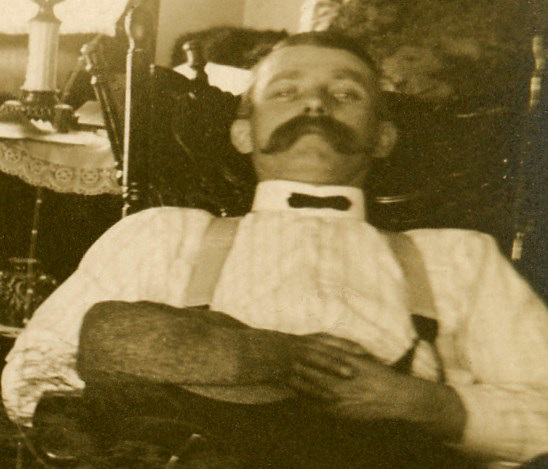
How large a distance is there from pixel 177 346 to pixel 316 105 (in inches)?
9.7

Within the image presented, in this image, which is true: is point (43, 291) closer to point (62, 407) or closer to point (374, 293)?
point (62, 407)

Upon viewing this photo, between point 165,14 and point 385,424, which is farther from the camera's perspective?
point 165,14

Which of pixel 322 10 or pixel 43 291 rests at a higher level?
pixel 322 10

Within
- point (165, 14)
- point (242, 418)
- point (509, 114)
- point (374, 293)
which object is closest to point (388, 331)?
point (374, 293)

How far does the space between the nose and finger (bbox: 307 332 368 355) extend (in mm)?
198

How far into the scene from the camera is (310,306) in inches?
24.0

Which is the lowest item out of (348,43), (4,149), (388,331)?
(388,331)

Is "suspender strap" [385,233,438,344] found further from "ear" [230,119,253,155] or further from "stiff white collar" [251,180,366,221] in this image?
"ear" [230,119,253,155]

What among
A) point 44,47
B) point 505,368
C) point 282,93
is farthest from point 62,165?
point 505,368

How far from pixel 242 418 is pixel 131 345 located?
110mm

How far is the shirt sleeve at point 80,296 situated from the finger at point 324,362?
0.16 meters

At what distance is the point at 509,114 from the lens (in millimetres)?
703

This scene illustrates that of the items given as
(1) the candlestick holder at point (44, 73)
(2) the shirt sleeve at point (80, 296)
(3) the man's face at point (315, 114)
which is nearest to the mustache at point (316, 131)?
(3) the man's face at point (315, 114)

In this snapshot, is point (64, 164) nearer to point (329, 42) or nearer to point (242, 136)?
point (242, 136)
